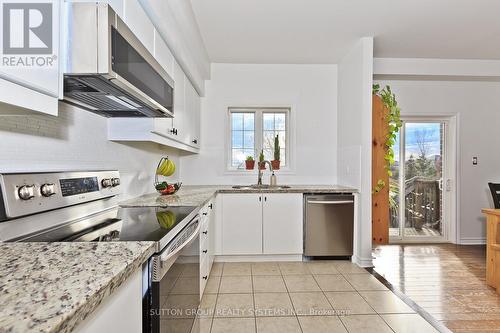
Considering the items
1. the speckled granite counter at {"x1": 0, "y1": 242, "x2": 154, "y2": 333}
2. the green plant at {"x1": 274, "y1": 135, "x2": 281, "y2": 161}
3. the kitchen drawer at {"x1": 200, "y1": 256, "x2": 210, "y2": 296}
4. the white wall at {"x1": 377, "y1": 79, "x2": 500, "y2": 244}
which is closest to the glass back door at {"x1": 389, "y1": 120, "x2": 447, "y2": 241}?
the white wall at {"x1": 377, "y1": 79, "x2": 500, "y2": 244}

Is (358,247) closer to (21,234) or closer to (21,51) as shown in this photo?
(21,234)

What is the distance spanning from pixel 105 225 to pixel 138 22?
115 centimetres

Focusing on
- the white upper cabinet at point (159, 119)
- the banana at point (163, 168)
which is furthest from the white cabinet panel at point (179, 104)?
the banana at point (163, 168)

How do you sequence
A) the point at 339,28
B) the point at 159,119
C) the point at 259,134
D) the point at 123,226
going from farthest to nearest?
1. the point at 259,134
2. the point at 339,28
3. the point at 159,119
4. the point at 123,226

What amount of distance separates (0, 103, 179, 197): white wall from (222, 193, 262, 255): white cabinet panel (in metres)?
1.15

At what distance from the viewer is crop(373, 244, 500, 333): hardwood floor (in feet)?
6.93

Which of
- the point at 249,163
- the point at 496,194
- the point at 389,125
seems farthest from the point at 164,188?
the point at 496,194

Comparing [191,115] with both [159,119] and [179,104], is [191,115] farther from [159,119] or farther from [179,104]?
[159,119]

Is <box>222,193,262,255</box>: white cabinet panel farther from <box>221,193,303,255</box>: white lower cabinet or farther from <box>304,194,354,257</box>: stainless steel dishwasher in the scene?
<box>304,194,354,257</box>: stainless steel dishwasher

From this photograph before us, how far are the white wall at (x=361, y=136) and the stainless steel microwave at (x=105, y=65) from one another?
93.3 inches

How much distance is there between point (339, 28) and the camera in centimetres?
299

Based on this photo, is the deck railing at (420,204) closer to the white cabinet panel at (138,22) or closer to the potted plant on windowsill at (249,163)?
the potted plant on windowsill at (249,163)

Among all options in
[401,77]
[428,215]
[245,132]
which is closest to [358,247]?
[428,215]

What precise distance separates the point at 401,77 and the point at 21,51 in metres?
4.32
